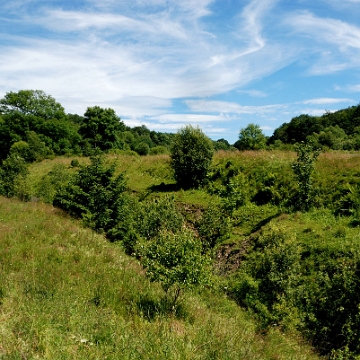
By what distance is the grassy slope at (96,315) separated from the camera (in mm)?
4621

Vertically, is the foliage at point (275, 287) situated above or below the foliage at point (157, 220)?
below

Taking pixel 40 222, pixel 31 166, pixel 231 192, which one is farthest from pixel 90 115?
pixel 40 222

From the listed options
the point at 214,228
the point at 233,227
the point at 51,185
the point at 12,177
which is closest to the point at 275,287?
the point at 214,228

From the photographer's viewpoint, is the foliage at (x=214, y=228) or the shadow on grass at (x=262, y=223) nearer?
the shadow on grass at (x=262, y=223)

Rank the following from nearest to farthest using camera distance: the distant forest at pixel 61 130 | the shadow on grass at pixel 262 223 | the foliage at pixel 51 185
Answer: the shadow on grass at pixel 262 223 → the foliage at pixel 51 185 → the distant forest at pixel 61 130

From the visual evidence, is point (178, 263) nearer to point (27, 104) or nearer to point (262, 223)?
point (262, 223)

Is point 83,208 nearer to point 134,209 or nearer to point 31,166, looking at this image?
point 134,209

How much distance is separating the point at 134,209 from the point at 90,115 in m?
43.1

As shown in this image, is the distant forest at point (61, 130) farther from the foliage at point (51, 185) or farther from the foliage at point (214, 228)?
the foliage at point (214, 228)

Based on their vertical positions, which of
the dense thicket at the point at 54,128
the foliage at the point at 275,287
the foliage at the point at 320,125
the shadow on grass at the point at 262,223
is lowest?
the foliage at the point at 275,287

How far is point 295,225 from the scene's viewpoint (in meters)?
16.0

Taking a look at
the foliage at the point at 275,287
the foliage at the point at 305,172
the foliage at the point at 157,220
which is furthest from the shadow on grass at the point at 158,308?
the foliage at the point at 305,172

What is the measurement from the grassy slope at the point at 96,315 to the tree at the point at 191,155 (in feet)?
45.1

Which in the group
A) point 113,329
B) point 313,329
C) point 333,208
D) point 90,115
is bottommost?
point 313,329
